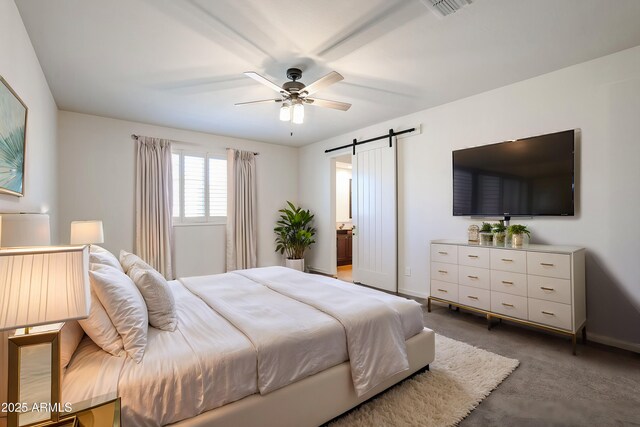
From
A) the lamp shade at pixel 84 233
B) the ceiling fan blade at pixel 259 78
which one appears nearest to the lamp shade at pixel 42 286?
the ceiling fan blade at pixel 259 78

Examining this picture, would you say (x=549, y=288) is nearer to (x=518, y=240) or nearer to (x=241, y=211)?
(x=518, y=240)

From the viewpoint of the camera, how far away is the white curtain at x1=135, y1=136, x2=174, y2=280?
15.0 ft

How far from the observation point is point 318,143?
594cm

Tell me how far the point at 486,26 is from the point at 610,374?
281 centimetres

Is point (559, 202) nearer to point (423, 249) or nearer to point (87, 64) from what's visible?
point (423, 249)

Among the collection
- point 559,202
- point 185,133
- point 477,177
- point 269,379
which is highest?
point 185,133

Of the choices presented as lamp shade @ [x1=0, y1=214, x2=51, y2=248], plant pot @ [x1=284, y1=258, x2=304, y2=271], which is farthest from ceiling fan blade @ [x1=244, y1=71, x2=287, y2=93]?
plant pot @ [x1=284, y1=258, x2=304, y2=271]

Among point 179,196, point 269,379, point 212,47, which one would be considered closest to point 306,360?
point 269,379

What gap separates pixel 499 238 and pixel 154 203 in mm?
4777

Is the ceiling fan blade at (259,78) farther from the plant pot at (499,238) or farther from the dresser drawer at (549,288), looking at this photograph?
the dresser drawer at (549,288)

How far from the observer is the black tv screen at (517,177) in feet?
9.53

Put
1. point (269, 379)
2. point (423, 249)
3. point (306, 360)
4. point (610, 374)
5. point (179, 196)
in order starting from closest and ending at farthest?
point (269, 379)
point (306, 360)
point (610, 374)
point (423, 249)
point (179, 196)

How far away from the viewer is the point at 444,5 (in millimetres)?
1970

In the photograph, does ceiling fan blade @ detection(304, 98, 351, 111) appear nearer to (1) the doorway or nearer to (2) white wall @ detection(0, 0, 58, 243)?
(2) white wall @ detection(0, 0, 58, 243)
